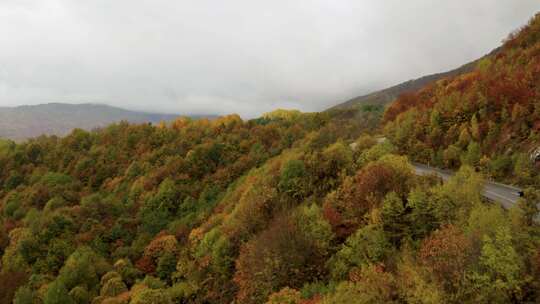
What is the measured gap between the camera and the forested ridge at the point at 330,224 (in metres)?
30.2

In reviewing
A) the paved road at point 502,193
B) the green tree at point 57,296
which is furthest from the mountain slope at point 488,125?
the green tree at point 57,296

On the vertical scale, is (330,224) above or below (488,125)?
below

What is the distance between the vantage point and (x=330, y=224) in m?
49.9

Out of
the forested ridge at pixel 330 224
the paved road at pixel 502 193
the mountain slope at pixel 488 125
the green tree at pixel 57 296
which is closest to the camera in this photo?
the forested ridge at pixel 330 224

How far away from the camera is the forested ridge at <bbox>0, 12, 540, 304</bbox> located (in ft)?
99.2

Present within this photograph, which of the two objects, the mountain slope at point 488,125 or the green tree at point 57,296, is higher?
the mountain slope at point 488,125

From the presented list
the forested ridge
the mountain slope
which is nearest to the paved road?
the forested ridge

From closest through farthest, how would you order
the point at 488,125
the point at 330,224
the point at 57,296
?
the point at 330,224, the point at 57,296, the point at 488,125

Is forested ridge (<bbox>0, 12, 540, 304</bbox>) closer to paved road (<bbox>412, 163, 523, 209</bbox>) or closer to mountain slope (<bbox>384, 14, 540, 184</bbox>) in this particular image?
mountain slope (<bbox>384, 14, 540, 184</bbox>)

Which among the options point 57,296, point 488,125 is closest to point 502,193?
point 488,125

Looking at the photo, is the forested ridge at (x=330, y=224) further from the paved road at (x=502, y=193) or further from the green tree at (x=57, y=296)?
the paved road at (x=502, y=193)

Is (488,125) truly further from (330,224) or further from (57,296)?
(57,296)

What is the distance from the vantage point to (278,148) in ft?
495

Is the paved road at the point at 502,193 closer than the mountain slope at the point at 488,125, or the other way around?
the paved road at the point at 502,193
